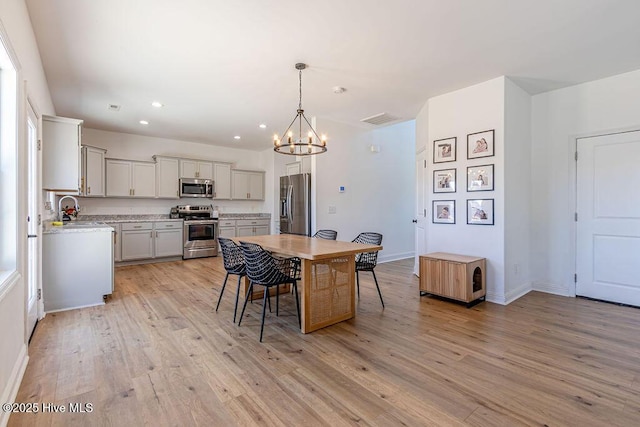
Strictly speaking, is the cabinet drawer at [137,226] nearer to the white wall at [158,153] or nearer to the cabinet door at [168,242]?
the cabinet door at [168,242]

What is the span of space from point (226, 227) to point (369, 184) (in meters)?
3.39

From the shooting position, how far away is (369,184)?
6066 millimetres

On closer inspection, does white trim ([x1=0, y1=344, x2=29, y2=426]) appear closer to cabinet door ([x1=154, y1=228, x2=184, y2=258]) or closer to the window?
the window

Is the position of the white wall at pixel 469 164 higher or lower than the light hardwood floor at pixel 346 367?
higher

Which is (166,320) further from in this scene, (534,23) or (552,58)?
(552,58)

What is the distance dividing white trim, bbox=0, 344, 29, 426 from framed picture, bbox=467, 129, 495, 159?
4.57m

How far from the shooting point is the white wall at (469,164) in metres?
3.72

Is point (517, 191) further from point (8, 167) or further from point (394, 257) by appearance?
point (8, 167)

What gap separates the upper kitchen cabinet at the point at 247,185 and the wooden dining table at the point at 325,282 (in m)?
4.76

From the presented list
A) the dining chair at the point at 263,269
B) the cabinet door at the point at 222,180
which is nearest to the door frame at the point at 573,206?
the dining chair at the point at 263,269

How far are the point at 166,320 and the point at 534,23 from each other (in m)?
4.24

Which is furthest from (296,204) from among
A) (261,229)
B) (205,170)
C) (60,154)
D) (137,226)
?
(60,154)

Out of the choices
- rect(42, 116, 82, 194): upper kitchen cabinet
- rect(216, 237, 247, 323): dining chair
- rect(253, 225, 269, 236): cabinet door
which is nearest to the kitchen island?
rect(42, 116, 82, 194): upper kitchen cabinet

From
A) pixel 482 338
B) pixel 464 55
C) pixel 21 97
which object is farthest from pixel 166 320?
pixel 464 55
